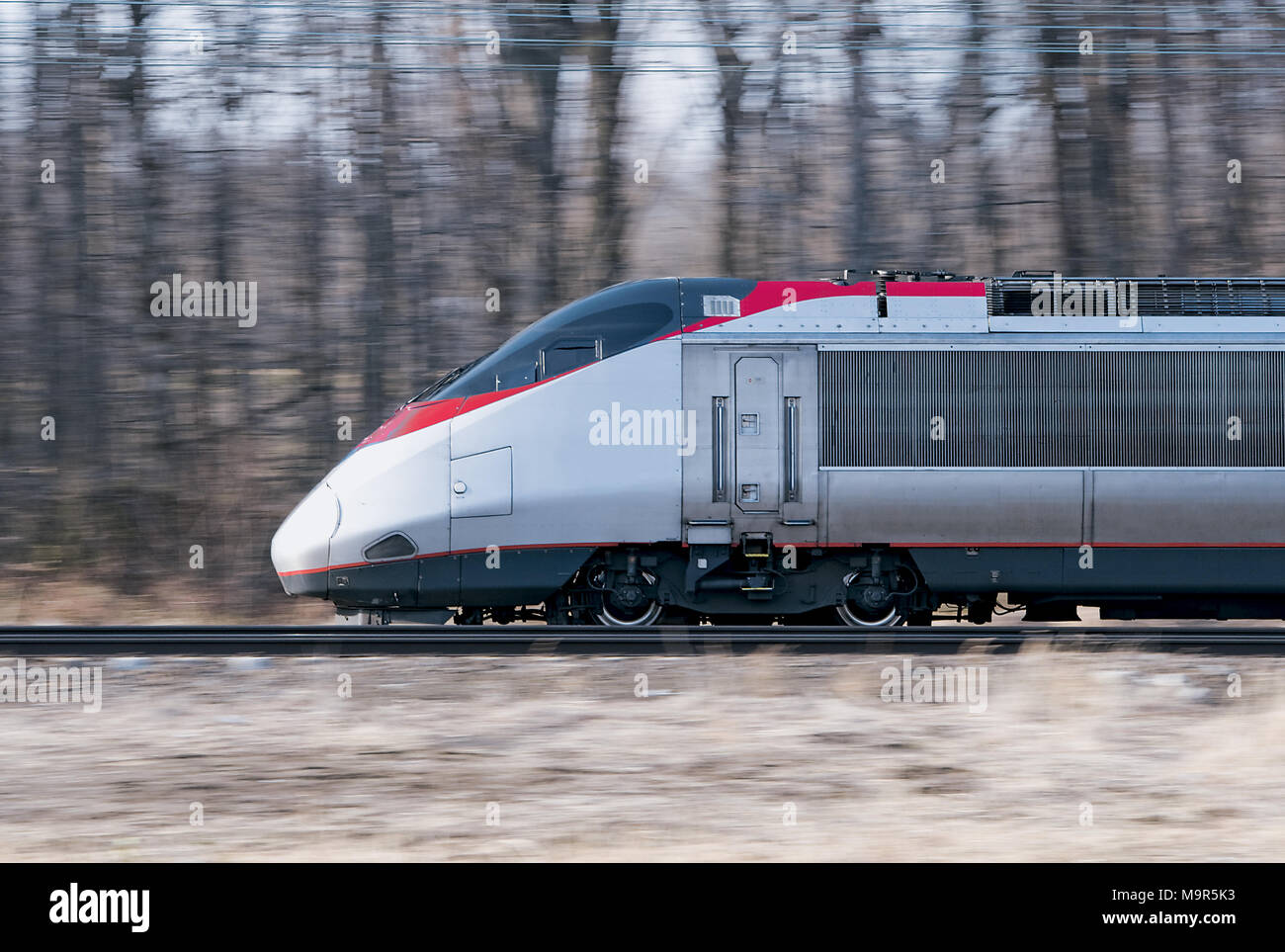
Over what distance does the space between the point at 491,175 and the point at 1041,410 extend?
939 cm

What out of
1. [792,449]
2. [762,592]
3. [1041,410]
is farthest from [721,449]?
[1041,410]

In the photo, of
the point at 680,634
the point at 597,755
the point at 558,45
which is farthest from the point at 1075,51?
the point at 597,755

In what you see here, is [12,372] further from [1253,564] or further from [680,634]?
[1253,564]

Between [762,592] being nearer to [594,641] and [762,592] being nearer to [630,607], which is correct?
[630,607]

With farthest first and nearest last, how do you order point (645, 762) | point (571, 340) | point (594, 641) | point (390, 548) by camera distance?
point (571, 340) < point (390, 548) < point (594, 641) < point (645, 762)

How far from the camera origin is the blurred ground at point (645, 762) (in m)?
5.87

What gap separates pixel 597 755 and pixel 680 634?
329 centimetres

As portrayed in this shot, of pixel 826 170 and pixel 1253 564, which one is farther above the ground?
pixel 826 170

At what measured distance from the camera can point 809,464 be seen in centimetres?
1145

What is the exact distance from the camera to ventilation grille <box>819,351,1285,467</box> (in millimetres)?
11508

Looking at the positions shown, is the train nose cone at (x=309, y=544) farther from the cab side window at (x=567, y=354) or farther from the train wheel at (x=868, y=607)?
the train wheel at (x=868, y=607)

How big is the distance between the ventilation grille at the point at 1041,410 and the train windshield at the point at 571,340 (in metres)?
1.59

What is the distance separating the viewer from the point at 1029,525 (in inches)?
451

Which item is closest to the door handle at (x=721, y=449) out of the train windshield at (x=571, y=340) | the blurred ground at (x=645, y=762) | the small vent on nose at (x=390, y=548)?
the train windshield at (x=571, y=340)
